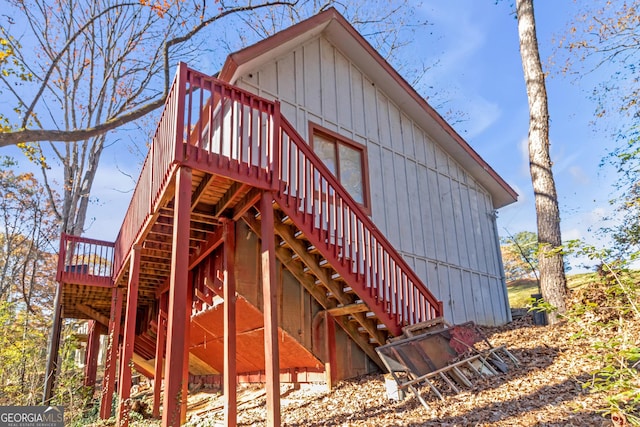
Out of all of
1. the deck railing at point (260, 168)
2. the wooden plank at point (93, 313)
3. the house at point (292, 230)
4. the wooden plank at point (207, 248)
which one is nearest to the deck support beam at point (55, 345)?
the house at point (292, 230)

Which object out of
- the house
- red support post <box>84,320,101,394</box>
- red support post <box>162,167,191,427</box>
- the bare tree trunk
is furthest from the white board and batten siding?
red support post <box>84,320,101,394</box>

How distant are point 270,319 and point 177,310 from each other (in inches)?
46.0

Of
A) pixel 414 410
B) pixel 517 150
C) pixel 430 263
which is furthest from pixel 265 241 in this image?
pixel 517 150

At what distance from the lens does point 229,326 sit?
21.6 feet

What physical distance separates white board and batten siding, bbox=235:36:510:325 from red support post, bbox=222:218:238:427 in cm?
352

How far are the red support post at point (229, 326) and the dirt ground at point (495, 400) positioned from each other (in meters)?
0.45

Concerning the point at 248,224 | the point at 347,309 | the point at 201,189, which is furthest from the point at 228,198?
the point at 347,309

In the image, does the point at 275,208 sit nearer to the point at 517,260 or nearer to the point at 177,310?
the point at 177,310

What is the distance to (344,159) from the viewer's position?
10.6 m

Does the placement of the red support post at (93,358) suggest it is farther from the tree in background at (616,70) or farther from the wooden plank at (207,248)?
the tree in background at (616,70)

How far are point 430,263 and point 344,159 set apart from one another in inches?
138

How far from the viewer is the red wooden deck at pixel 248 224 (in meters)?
5.50

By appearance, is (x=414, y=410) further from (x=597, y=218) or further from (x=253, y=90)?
(x=597, y=218)

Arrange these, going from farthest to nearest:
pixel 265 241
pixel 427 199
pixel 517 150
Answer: pixel 517 150 → pixel 427 199 → pixel 265 241
